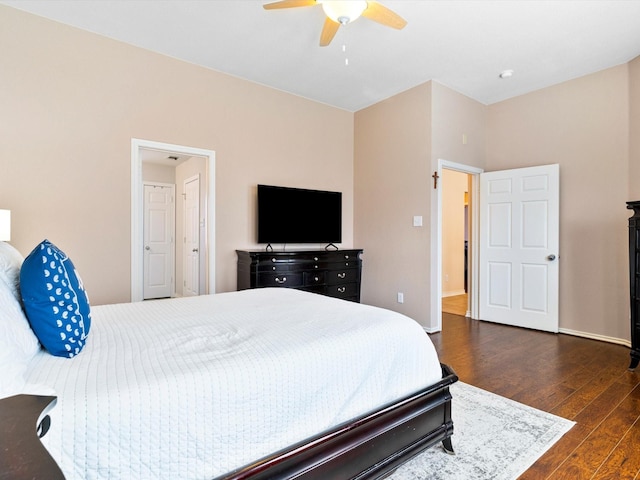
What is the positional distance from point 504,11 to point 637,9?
106 cm

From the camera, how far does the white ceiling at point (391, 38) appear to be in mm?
2812

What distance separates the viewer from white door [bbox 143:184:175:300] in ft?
20.6

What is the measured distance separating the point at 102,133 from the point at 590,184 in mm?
5184

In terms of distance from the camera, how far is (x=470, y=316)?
15.9ft

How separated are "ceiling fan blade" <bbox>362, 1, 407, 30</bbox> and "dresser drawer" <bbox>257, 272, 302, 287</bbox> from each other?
263 cm

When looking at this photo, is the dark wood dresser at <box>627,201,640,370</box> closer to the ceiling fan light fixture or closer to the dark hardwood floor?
the dark hardwood floor

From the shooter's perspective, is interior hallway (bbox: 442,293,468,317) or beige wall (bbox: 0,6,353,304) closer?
beige wall (bbox: 0,6,353,304)

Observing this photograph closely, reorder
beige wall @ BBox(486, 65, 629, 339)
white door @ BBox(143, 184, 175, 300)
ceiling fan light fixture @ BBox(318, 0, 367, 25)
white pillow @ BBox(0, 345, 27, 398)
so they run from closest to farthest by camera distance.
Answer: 1. white pillow @ BBox(0, 345, 27, 398)
2. ceiling fan light fixture @ BBox(318, 0, 367, 25)
3. beige wall @ BBox(486, 65, 629, 339)
4. white door @ BBox(143, 184, 175, 300)

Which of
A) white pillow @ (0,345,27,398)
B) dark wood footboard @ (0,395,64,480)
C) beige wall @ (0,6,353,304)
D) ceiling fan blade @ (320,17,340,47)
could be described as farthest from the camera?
beige wall @ (0,6,353,304)

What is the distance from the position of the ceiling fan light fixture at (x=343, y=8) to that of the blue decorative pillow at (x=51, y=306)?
86.0 inches

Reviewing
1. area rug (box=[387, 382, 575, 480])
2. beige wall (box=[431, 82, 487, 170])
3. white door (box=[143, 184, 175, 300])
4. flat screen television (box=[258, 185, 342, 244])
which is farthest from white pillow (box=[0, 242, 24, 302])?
white door (box=[143, 184, 175, 300])

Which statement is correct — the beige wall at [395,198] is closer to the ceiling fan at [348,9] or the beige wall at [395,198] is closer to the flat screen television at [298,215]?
the flat screen television at [298,215]

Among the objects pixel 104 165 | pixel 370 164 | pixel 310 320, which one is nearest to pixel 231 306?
pixel 310 320

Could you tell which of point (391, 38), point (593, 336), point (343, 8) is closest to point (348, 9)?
point (343, 8)
